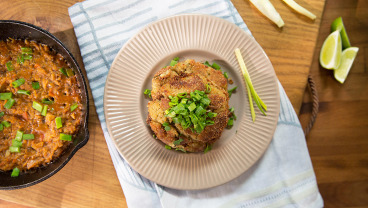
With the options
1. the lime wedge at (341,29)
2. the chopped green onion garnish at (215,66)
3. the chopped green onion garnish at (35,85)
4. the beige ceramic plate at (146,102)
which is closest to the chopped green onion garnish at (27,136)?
the chopped green onion garnish at (35,85)

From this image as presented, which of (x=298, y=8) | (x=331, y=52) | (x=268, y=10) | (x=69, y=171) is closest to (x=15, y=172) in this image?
(x=69, y=171)

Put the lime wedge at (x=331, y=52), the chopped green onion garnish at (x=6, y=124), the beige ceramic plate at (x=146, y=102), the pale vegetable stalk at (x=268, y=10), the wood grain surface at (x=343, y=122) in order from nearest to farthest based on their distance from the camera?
the chopped green onion garnish at (x=6, y=124)
the beige ceramic plate at (x=146, y=102)
the pale vegetable stalk at (x=268, y=10)
the lime wedge at (x=331, y=52)
the wood grain surface at (x=343, y=122)

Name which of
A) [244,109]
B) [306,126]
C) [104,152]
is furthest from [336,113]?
[104,152]

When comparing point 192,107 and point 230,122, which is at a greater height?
point 192,107

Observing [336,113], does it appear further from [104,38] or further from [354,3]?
[104,38]

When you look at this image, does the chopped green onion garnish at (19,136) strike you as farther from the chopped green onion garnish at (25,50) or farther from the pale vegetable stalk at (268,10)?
the pale vegetable stalk at (268,10)

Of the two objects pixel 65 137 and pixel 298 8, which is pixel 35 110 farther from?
pixel 298 8

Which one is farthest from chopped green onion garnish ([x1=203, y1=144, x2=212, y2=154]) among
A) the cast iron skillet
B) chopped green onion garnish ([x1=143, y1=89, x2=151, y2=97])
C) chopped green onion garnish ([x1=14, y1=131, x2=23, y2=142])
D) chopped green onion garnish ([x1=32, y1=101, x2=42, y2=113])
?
chopped green onion garnish ([x1=14, y1=131, x2=23, y2=142])
